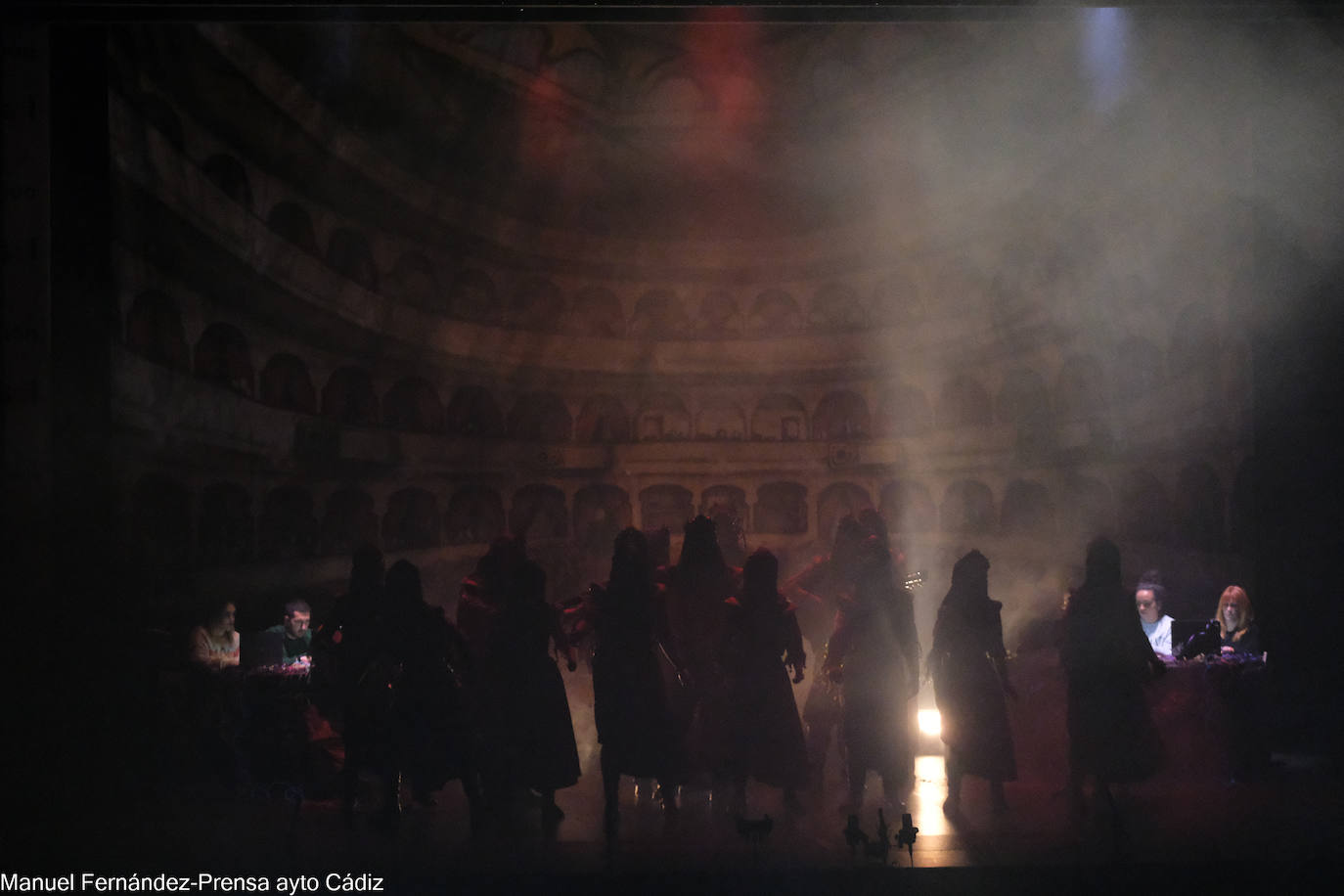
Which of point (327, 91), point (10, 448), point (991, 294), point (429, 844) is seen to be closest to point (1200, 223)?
point (991, 294)

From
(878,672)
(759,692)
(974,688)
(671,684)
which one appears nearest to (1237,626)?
(974,688)

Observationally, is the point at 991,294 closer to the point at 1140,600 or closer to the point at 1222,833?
the point at 1140,600

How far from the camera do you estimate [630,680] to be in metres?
5.79

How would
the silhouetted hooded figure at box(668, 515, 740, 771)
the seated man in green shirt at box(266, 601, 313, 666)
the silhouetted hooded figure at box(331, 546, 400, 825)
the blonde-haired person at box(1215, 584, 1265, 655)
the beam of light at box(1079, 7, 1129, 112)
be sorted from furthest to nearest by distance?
the beam of light at box(1079, 7, 1129, 112), the seated man in green shirt at box(266, 601, 313, 666), the blonde-haired person at box(1215, 584, 1265, 655), the silhouetted hooded figure at box(668, 515, 740, 771), the silhouetted hooded figure at box(331, 546, 400, 825)

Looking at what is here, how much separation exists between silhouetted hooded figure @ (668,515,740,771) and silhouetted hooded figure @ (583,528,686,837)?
493 mm

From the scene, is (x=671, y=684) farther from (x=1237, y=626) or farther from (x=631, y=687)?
(x=1237, y=626)

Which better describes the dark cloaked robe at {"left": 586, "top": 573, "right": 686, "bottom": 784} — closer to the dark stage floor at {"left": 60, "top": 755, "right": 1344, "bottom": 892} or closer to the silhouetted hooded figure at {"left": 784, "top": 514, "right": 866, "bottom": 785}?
the dark stage floor at {"left": 60, "top": 755, "right": 1344, "bottom": 892}

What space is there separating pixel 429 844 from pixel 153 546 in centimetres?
521

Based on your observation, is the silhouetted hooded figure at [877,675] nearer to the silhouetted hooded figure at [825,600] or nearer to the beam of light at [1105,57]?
the silhouetted hooded figure at [825,600]

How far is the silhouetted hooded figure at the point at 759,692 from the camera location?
19.4 ft

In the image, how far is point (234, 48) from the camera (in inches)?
381

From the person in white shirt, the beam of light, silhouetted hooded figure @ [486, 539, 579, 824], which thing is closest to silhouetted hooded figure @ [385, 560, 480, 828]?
silhouetted hooded figure @ [486, 539, 579, 824]

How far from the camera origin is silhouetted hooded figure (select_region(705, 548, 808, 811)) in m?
5.90

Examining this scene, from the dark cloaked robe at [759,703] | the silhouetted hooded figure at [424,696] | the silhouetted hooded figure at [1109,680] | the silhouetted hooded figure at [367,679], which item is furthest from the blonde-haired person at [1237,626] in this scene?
the silhouetted hooded figure at [367,679]
